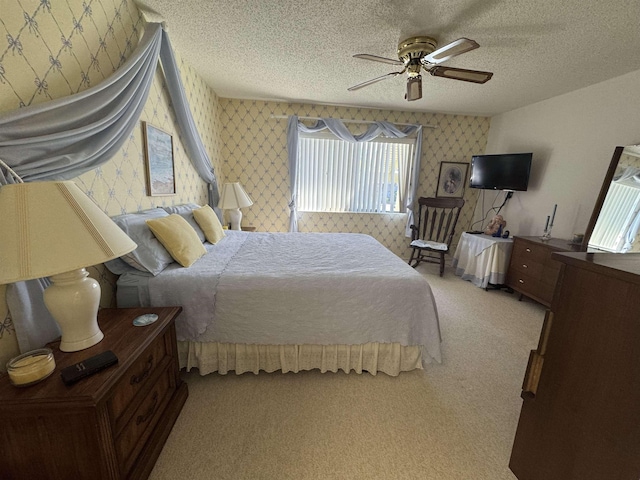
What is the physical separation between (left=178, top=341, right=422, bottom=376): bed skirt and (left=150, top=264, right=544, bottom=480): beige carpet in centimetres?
8

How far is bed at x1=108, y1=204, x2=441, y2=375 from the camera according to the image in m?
1.54

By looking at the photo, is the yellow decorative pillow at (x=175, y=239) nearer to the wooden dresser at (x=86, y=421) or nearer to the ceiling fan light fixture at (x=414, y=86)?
the wooden dresser at (x=86, y=421)

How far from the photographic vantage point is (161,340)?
1.32 metres

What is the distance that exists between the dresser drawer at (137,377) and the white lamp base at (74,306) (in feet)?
0.69

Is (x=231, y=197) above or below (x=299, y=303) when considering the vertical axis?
above

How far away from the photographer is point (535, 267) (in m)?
2.88

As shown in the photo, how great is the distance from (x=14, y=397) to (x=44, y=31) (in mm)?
1580

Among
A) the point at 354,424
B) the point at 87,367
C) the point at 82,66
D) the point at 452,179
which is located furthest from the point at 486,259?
the point at 82,66

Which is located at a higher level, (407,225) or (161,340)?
(407,225)

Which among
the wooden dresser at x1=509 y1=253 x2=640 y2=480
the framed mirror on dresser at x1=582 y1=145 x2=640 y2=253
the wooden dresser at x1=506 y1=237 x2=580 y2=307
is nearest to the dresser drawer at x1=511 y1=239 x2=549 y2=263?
the wooden dresser at x1=506 y1=237 x2=580 y2=307

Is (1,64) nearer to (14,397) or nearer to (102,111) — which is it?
(102,111)

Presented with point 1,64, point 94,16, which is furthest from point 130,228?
point 94,16

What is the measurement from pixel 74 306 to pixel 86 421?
41 centimetres

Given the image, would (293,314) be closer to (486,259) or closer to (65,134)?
(65,134)
